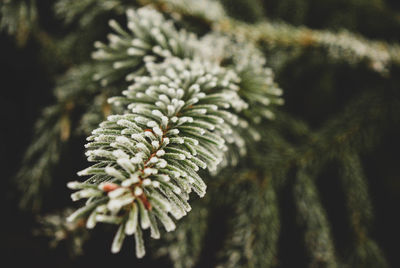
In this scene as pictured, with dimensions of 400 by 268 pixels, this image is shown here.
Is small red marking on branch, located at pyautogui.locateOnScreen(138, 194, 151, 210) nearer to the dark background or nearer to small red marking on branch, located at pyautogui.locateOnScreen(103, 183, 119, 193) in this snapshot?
small red marking on branch, located at pyautogui.locateOnScreen(103, 183, 119, 193)

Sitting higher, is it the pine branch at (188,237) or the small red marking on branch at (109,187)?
the small red marking on branch at (109,187)

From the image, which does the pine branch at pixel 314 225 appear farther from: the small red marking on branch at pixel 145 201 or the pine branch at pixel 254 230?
the small red marking on branch at pixel 145 201

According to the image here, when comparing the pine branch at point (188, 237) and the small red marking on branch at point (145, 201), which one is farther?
the pine branch at point (188, 237)

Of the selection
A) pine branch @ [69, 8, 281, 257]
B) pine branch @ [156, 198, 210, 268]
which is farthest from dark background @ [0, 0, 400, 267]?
pine branch @ [69, 8, 281, 257]

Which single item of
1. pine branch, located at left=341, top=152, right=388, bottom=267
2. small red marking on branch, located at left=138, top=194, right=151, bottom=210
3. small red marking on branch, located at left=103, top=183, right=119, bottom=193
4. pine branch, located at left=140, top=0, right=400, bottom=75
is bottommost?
pine branch, located at left=341, top=152, right=388, bottom=267

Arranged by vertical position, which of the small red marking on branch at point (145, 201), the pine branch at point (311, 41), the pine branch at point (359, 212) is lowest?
the pine branch at point (359, 212)

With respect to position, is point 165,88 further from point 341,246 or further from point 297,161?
point 341,246

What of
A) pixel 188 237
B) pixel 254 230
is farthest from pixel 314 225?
pixel 188 237

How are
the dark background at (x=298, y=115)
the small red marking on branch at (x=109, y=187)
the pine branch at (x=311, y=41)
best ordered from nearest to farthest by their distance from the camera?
1. the small red marking on branch at (x=109, y=187)
2. the pine branch at (x=311, y=41)
3. the dark background at (x=298, y=115)

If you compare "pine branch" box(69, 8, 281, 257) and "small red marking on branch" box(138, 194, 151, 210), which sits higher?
"pine branch" box(69, 8, 281, 257)

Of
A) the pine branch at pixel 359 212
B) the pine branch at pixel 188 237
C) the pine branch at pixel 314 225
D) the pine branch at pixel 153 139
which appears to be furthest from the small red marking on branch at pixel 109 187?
the pine branch at pixel 359 212
